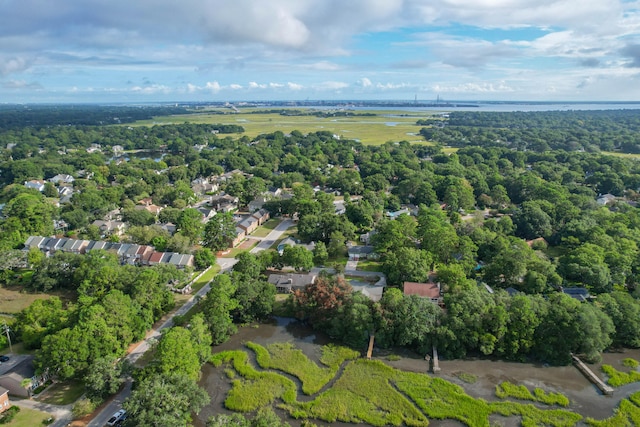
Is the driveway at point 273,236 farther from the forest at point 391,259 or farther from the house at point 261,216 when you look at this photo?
the house at point 261,216

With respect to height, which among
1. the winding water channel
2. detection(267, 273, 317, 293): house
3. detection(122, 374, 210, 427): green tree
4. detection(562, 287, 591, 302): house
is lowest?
the winding water channel

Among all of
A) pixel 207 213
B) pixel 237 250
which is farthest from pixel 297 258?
pixel 207 213

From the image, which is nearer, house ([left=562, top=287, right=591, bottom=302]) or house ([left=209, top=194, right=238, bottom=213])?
house ([left=562, top=287, right=591, bottom=302])

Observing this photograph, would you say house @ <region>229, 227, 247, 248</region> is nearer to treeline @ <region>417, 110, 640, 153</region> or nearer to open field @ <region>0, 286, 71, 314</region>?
open field @ <region>0, 286, 71, 314</region>

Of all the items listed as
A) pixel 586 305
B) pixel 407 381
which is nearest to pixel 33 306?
pixel 407 381

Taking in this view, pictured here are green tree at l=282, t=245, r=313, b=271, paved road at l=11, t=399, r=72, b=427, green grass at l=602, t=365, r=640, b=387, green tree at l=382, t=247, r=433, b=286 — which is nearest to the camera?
paved road at l=11, t=399, r=72, b=427

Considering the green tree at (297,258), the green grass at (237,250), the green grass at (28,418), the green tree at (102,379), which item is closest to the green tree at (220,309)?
the green tree at (102,379)

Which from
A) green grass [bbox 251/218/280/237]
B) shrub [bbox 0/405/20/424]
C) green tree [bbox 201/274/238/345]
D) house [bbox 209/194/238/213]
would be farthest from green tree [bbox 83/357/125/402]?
house [bbox 209/194/238/213]
